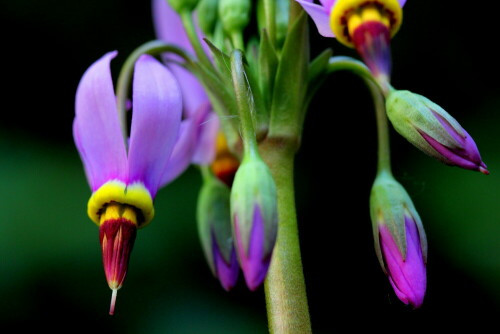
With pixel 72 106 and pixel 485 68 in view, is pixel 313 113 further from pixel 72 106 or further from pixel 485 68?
pixel 72 106

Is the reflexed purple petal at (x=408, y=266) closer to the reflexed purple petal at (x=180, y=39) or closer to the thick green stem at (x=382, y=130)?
the thick green stem at (x=382, y=130)

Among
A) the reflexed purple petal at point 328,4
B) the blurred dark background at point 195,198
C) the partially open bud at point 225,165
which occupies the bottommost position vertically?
the blurred dark background at point 195,198

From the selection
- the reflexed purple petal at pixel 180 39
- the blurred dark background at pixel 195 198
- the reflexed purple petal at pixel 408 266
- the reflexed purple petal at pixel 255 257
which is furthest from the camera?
the blurred dark background at pixel 195 198

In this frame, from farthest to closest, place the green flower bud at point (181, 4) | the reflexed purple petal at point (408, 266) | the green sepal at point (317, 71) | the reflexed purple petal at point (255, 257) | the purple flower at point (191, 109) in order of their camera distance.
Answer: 1. the purple flower at point (191, 109)
2. the green flower bud at point (181, 4)
3. the green sepal at point (317, 71)
4. the reflexed purple petal at point (408, 266)
5. the reflexed purple petal at point (255, 257)

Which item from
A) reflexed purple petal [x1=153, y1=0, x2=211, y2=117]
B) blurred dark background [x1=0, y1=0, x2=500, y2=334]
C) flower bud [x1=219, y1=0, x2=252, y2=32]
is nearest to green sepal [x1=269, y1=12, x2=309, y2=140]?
flower bud [x1=219, y1=0, x2=252, y2=32]

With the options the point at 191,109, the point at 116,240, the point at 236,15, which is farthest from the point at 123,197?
the point at 191,109

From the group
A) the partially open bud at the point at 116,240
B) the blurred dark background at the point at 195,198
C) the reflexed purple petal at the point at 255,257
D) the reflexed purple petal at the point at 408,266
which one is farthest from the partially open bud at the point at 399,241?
the blurred dark background at the point at 195,198

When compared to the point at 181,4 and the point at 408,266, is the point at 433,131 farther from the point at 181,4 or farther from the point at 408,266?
the point at 181,4
